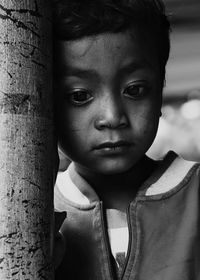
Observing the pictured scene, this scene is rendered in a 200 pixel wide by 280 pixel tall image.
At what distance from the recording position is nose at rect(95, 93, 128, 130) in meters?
0.90

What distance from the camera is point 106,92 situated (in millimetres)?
905

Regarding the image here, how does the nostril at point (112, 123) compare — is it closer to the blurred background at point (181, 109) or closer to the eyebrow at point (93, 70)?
the eyebrow at point (93, 70)

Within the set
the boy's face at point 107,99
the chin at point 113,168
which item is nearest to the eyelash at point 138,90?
the boy's face at point 107,99

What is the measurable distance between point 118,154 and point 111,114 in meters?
0.07

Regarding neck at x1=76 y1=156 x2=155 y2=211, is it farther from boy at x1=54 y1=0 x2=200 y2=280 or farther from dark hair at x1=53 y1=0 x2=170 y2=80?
dark hair at x1=53 y1=0 x2=170 y2=80

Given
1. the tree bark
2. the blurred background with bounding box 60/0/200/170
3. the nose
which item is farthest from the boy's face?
the blurred background with bounding box 60/0/200/170

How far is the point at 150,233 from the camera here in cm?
100

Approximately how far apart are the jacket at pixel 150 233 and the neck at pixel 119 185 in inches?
0.7

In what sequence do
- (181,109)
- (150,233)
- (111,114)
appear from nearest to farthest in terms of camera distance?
1. (111,114)
2. (150,233)
3. (181,109)

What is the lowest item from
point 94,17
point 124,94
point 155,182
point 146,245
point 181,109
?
point 146,245

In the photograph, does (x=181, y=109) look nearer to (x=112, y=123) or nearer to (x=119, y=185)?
(x=119, y=185)

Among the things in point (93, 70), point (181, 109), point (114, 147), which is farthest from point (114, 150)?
point (181, 109)

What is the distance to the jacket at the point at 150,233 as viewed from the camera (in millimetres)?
972

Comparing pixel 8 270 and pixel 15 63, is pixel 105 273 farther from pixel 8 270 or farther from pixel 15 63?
pixel 15 63
